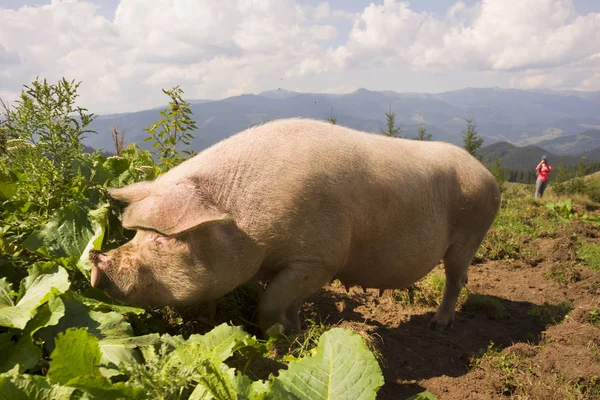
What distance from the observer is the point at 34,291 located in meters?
2.52

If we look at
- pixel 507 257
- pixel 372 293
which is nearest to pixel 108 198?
pixel 372 293

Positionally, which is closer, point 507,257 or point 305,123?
point 305,123

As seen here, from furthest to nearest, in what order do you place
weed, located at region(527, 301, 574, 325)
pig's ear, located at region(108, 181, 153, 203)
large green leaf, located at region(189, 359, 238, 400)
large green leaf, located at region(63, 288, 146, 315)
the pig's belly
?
weed, located at region(527, 301, 574, 325), the pig's belly, pig's ear, located at region(108, 181, 153, 203), large green leaf, located at region(63, 288, 146, 315), large green leaf, located at region(189, 359, 238, 400)

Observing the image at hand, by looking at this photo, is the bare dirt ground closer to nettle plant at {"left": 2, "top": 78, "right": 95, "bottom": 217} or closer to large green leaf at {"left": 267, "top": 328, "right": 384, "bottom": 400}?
large green leaf at {"left": 267, "top": 328, "right": 384, "bottom": 400}

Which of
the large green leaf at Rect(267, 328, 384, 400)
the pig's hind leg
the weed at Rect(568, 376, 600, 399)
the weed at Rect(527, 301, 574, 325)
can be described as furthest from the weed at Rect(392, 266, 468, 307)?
the large green leaf at Rect(267, 328, 384, 400)

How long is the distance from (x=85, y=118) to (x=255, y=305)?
7.64 feet

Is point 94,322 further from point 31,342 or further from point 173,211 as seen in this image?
point 173,211

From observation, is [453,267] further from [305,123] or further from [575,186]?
[575,186]

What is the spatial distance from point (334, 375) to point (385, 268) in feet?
7.64

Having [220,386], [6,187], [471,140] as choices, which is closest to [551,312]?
[220,386]

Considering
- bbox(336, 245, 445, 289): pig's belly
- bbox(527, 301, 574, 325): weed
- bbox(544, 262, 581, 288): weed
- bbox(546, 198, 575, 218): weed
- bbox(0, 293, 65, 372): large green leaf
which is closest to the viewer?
bbox(0, 293, 65, 372): large green leaf

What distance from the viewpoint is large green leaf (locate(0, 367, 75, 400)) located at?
1652mm

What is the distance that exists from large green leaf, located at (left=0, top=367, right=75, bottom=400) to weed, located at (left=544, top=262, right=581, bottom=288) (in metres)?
7.27

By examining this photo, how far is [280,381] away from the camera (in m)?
1.92
